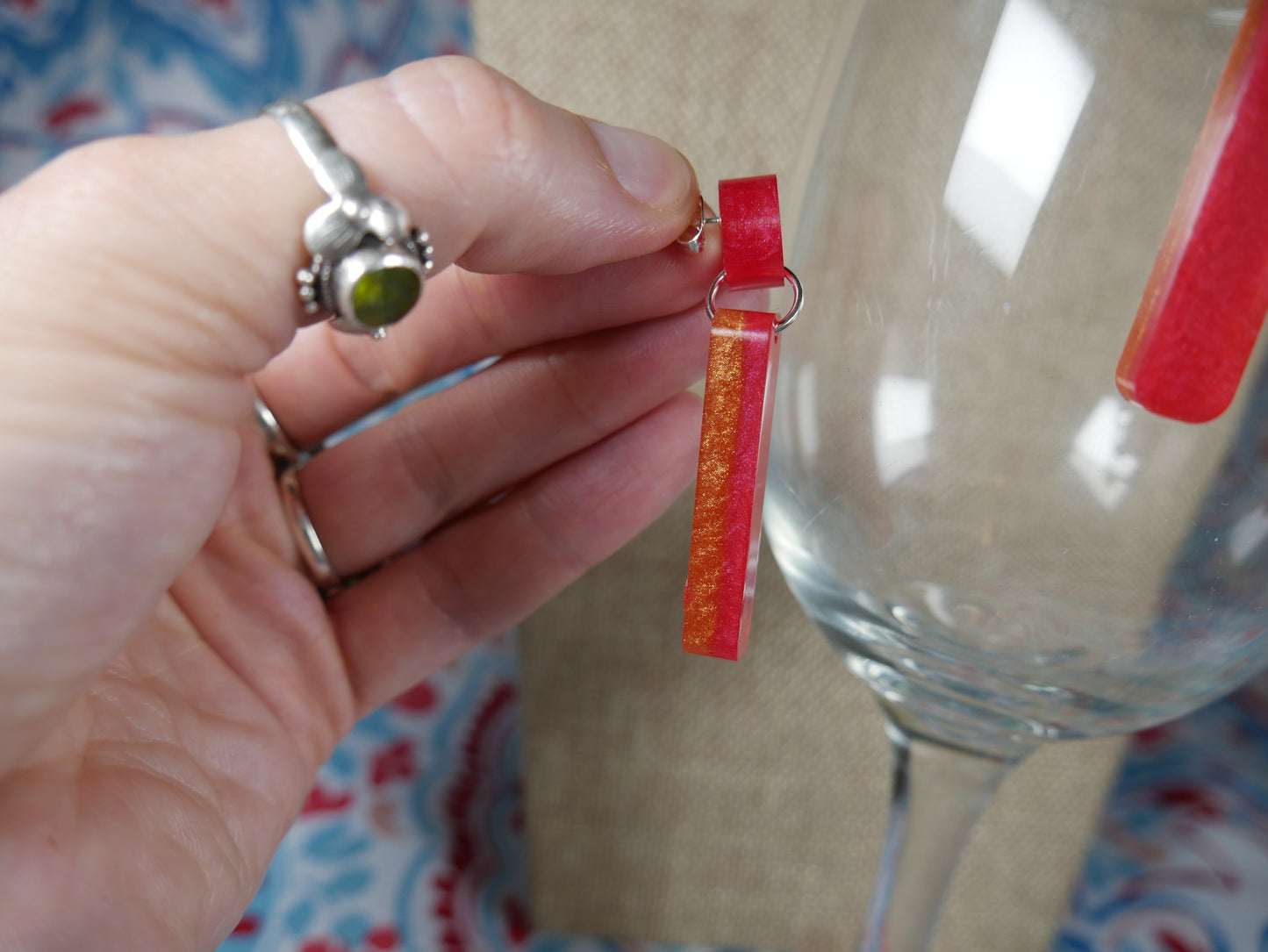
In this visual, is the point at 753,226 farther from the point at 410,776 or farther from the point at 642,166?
the point at 410,776

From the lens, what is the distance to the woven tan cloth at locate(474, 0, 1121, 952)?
0.49 metres

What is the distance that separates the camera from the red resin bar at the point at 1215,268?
0.79ft

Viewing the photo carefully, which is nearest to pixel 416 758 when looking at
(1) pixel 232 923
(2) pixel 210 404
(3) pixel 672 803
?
(3) pixel 672 803

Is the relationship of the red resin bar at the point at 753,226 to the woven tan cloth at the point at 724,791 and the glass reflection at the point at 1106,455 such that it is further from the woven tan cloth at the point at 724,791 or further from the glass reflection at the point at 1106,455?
the woven tan cloth at the point at 724,791

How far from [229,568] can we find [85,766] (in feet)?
0.29

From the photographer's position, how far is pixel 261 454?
386mm

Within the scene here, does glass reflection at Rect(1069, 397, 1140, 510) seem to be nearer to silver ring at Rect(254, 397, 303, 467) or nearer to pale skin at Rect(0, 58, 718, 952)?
pale skin at Rect(0, 58, 718, 952)

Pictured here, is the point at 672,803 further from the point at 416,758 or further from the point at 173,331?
the point at 173,331

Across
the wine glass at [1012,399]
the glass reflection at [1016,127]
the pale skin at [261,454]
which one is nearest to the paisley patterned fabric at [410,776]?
the pale skin at [261,454]

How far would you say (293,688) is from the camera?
0.36 metres

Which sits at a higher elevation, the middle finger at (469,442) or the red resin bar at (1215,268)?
the red resin bar at (1215,268)

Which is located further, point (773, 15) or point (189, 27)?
point (189, 27)

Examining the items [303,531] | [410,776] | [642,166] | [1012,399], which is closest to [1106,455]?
[1012,399]

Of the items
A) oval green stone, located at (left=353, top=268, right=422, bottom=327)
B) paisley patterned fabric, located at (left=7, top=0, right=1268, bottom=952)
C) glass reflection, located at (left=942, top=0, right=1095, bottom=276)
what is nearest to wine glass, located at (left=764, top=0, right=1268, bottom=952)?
glass reflection, located at (left=942, top=0, right=1095, bottom=276)
